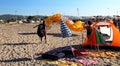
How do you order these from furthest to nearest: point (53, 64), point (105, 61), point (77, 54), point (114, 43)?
1. point (114, 43)
2. point (77, 54)
3. point (105, 61)
4. point (53, 64)

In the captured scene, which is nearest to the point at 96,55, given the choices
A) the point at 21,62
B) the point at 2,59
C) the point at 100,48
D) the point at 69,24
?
the point at 100,48

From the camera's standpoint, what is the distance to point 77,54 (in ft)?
38.2

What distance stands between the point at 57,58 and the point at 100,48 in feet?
11.8

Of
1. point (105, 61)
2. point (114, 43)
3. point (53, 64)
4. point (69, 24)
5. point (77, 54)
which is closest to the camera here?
point (53, 64)

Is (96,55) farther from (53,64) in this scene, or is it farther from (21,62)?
(21,62)

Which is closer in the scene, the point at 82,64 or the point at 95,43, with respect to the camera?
the point at 82,64

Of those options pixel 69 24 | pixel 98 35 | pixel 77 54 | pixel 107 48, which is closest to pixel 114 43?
pixel 107 48

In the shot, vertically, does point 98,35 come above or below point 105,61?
above

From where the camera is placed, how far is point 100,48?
44.5ft

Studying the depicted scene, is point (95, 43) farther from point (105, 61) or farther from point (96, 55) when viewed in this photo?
point (105, 61)

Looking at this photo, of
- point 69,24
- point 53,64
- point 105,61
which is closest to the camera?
point 53,64

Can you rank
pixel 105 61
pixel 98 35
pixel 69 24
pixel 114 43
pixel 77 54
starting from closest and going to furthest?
pixel 105 61 → pixel 77 54 → pixel 98 35 → pixel 114 43 → pixel 69 24

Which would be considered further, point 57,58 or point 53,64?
point 57,58

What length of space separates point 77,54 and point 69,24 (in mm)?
10421
